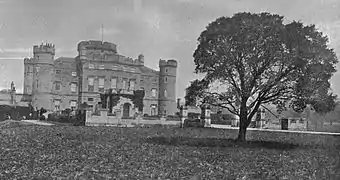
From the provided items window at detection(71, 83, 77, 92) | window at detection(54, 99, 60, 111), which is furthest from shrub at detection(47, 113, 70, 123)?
window at detection(71, 83, 77, 92)

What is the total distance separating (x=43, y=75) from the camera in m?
51.3

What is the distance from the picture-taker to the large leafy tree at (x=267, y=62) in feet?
40.2

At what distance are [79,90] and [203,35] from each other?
137 ft

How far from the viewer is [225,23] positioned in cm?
1327

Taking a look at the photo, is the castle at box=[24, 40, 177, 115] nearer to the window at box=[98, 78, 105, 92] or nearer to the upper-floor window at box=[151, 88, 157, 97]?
the window at box=[98, 78, 105, 92]

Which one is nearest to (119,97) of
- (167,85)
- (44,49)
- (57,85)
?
(57,85)

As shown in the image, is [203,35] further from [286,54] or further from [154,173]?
[154,173]

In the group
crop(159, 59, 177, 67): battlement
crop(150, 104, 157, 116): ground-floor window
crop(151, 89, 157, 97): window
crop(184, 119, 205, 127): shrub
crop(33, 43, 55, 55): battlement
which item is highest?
crop(33, 43, 55, 55): battlement

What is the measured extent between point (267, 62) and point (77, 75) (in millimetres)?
43673

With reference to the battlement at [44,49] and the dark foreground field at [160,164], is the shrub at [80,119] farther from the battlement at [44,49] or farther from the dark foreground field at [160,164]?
the battlement at [44,49]

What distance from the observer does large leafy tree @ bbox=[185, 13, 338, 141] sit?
12258 millimetres

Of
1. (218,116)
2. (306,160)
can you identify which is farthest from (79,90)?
(306,160)

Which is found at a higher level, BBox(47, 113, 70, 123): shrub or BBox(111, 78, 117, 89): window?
BBox(111, 78, 117, 89): window

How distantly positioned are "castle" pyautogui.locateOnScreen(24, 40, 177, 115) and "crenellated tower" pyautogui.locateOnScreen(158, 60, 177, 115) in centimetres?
441
